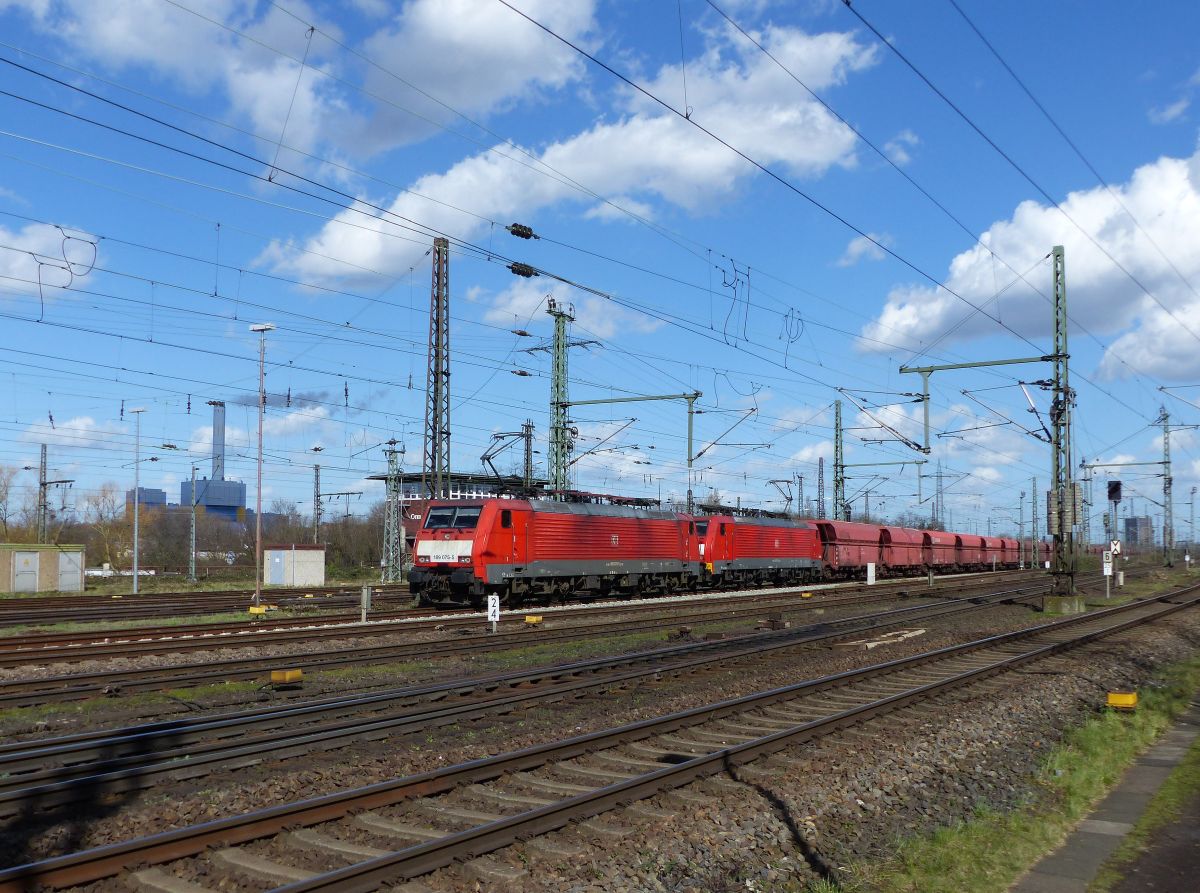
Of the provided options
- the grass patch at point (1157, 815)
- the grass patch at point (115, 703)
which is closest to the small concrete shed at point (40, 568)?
the grass patch at point (115, 703)

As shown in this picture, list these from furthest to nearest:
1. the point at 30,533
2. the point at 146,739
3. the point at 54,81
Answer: the point at 30,533 < the point at 54,81 < the point at 146,739

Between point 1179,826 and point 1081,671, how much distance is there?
32.9ft

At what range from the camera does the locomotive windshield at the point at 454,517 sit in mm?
28547

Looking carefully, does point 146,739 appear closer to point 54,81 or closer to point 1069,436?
point 54,81

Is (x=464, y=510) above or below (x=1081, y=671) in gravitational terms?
above

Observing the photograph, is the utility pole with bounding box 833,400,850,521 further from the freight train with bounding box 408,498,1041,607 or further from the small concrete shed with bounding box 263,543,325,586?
the small concrete shed with bounding box 263,543,325,586

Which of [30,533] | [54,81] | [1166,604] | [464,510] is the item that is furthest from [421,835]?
[30,533]

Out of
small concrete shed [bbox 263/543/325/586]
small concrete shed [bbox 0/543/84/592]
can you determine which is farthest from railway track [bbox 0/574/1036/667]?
small concrete shed [bbox 0/543/84/592]

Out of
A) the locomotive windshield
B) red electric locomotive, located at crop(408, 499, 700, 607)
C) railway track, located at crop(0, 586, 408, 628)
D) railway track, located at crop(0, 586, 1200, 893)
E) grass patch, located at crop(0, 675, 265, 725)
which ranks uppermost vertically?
the locomotive windshield

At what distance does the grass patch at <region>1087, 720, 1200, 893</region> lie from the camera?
7.02 m

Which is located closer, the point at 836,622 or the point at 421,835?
the point at 421,835

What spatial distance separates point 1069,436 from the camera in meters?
28.3

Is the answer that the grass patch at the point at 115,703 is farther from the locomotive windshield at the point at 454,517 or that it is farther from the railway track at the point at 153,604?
the railway track at the point at 153,604

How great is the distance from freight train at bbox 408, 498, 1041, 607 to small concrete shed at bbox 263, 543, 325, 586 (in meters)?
13.7
